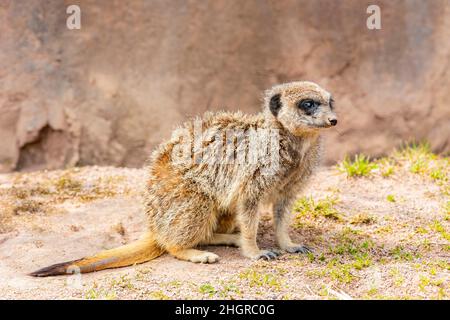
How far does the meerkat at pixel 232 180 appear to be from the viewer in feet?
14.2

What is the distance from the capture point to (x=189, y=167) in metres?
4.50

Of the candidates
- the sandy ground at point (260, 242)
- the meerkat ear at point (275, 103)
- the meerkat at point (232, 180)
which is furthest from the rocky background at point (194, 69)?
the meerkat ear at point (275, 103)

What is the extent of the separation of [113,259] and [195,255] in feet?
1.83

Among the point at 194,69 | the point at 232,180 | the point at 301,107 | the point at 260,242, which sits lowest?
the point at 260,242

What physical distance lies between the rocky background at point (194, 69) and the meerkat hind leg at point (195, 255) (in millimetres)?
2263

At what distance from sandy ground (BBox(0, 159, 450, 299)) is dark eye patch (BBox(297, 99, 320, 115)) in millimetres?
1008

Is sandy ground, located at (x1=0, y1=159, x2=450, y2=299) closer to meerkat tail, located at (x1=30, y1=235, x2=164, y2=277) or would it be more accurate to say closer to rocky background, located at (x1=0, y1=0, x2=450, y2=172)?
meerkat tail, located at (x1=30, y1=235, x2=164, y2=277)

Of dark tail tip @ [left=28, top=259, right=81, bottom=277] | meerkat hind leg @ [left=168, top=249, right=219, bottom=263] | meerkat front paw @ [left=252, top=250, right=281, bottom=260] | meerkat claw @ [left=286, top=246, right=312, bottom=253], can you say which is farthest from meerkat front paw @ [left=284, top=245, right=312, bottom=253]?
dark tail tip @ [left=28, top=259, right=81, bottom=277]

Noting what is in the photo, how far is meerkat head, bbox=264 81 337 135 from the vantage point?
4.25m

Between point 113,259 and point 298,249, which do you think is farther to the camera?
point 298,249

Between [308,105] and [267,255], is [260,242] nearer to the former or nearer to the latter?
[267,255]

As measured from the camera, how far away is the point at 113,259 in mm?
4238

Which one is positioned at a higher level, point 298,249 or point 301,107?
point 301,107

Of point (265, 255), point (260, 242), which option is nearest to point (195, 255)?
point (265, 255)
